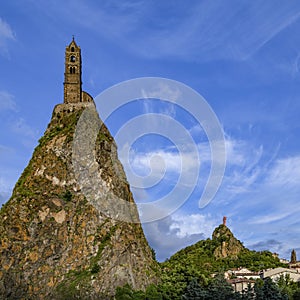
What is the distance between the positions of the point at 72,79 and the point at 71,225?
1224 inches

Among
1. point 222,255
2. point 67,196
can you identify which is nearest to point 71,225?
point 67,196

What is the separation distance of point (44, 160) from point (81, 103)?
14088mm

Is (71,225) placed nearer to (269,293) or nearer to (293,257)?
(269,293)

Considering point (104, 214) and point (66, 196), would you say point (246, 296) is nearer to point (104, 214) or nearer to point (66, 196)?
point (104, 214)

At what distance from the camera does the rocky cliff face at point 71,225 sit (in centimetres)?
7956

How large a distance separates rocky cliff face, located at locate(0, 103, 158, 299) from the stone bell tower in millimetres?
1950

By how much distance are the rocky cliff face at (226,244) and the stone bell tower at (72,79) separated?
71403 mm

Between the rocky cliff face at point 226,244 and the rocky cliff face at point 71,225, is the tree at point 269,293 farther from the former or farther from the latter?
the rocky cliff face at point 226,244

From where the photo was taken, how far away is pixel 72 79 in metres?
101

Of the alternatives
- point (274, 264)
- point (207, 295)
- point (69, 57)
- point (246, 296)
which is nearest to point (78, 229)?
point (207, 295)

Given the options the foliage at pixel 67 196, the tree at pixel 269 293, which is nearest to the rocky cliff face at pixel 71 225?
the foliage at pixel 67 196

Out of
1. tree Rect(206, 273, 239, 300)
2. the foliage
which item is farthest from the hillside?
tree Rect(206, 273, 239, 300)

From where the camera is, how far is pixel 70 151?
94.5 m

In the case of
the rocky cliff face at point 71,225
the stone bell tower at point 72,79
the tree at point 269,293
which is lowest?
the tree at point 269,293
